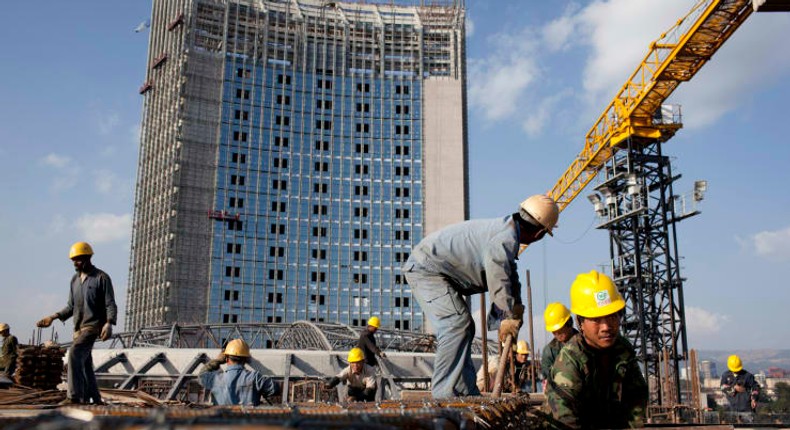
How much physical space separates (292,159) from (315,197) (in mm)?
4519

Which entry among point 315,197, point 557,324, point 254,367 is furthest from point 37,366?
point 315,197

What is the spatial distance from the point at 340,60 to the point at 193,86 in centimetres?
1616

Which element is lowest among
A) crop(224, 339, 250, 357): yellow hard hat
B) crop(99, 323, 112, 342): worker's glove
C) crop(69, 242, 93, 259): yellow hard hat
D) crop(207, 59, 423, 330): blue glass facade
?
crop(224, 339, 250, 357): yellow hard hat

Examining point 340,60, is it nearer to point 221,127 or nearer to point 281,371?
point 221,127

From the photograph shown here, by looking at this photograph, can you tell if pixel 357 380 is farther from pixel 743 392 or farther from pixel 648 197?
pixel 648 197

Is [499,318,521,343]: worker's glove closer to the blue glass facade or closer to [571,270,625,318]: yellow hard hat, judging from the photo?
[571,270,625,318]: yellow hard hat

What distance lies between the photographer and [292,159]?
2813 inches

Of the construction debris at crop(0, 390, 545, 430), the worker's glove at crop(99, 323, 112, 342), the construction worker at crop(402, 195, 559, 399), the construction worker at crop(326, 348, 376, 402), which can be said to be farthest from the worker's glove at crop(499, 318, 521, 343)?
the construction worker at crop(326, 348, 376, 402)

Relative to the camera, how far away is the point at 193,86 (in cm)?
6794

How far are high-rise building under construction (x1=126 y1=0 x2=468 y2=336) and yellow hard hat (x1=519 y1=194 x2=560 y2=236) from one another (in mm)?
59857

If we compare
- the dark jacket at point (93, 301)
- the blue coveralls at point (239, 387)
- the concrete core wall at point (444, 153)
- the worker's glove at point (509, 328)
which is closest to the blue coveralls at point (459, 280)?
the worker's glove at point (509, 328)

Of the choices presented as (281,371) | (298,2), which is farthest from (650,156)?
(298,2)

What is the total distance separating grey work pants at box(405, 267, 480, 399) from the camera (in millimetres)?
5891

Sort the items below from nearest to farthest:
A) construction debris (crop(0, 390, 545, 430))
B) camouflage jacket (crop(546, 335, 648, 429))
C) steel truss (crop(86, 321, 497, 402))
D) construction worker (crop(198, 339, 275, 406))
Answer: construction debris (crop(0, 390, 545, 430))
camouflage jacket (crop(546, 335, 648, 429))
construction worker (crop(198, 339, 275, 406))
steel truss (crop(86, 321, 497, 402))
